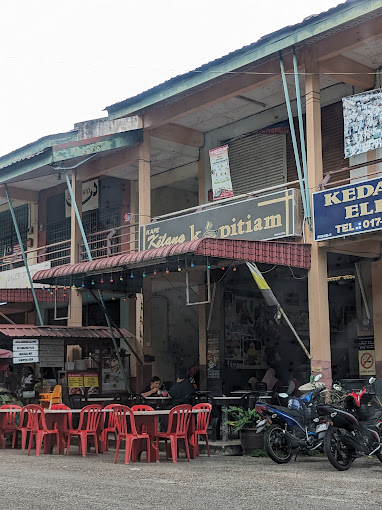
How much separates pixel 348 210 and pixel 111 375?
820 centimetres

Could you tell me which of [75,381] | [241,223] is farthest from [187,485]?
[75,381]

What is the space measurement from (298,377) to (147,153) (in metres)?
6.91

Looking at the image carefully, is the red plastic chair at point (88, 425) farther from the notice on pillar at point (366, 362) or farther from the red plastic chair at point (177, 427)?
the notice on pillar at point (366, 362)

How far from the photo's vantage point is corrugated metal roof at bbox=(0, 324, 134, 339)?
57.5 ft

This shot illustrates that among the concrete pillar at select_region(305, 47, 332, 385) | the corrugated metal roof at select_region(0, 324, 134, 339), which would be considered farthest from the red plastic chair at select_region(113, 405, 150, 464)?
the corrugated metal roof at select_region(0, 324, 134, 339)

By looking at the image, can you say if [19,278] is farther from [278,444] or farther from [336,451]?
[336,451]

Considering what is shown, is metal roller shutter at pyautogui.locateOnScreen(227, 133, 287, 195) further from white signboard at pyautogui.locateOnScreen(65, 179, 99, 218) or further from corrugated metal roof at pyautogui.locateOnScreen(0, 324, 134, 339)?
white signboard at pyautogui.locateOnScreen(65, 179, 99, 218)

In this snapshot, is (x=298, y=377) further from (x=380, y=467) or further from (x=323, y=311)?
(x=380, y=467)

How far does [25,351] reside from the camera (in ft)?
58.4

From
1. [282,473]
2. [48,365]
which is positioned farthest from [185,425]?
[48,365]

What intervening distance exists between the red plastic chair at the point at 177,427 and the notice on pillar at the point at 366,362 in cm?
597

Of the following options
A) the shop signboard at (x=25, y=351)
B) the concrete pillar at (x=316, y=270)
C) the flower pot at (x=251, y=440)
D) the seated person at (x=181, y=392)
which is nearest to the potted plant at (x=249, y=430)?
the flower pot at (x=251, y=440)

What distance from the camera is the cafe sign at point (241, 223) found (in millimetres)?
14641

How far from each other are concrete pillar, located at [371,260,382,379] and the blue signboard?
9.02ft
